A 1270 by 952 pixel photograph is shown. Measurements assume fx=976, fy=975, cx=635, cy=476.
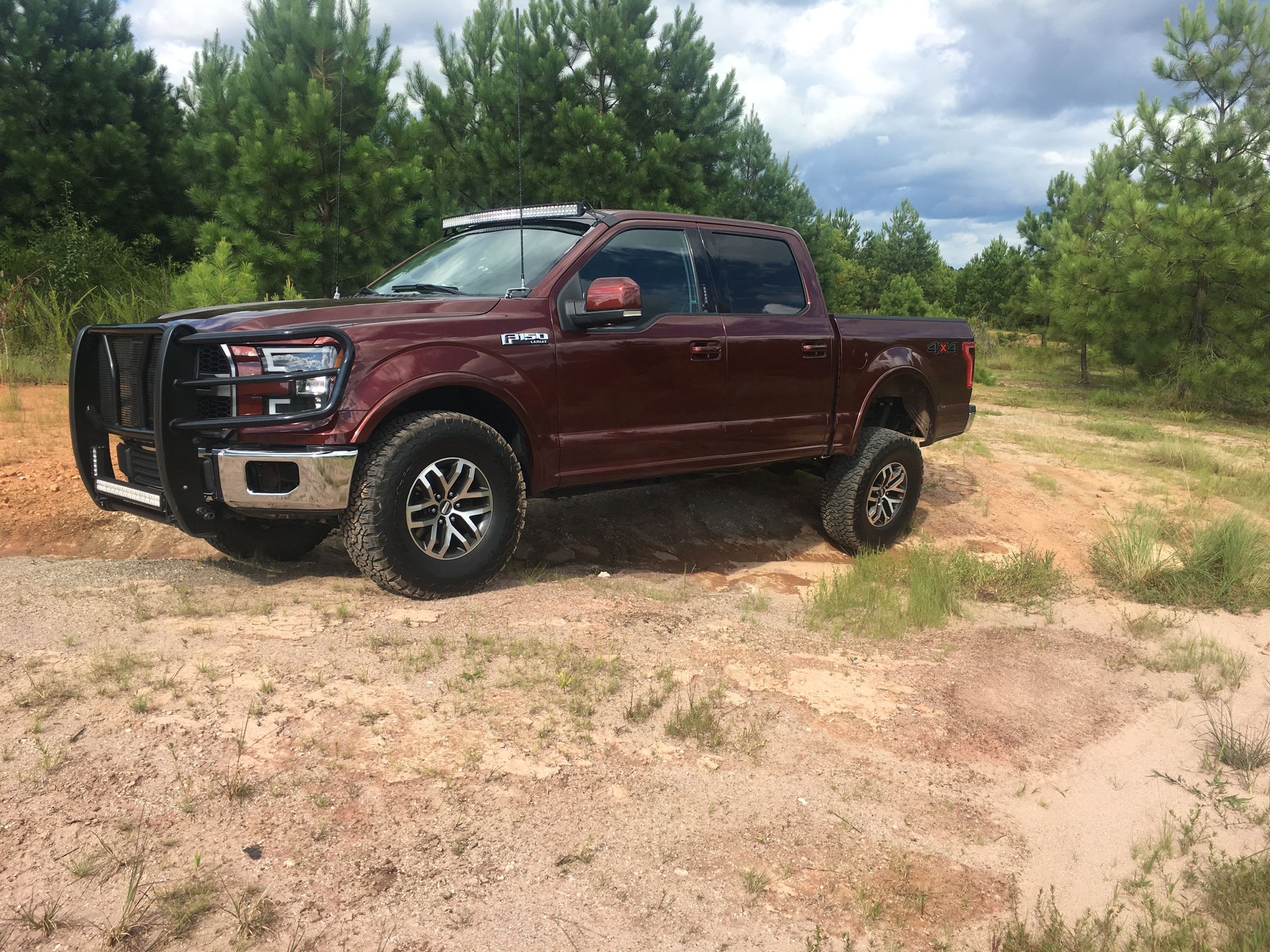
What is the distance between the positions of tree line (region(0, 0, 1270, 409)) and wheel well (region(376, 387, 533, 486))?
7509mm

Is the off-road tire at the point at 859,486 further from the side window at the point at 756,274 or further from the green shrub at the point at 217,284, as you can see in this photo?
the green shrub at the point at 217,284

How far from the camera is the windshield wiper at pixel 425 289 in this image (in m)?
5.27

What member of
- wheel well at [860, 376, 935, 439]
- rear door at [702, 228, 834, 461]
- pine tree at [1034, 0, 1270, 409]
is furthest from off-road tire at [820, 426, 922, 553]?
pine tree at [1034, 0, 1270, 409]

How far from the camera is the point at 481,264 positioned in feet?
17.9

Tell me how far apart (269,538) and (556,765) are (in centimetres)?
293

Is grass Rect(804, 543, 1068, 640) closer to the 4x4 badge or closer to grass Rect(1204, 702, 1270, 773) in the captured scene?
grass Rect(1204, 702, 1270, 773)

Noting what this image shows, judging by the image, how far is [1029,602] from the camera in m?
6.06

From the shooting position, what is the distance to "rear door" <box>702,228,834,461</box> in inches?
234

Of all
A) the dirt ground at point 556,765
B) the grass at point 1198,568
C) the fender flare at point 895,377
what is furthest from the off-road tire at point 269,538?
the grass at point 1198,568

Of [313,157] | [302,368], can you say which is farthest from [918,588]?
[313,157]

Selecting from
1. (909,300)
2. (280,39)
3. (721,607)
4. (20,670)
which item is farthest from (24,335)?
(909,300)

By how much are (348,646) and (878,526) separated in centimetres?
433

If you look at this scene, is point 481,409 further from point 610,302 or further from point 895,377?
point 895,377

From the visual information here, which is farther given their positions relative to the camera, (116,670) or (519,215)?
(519,215)
